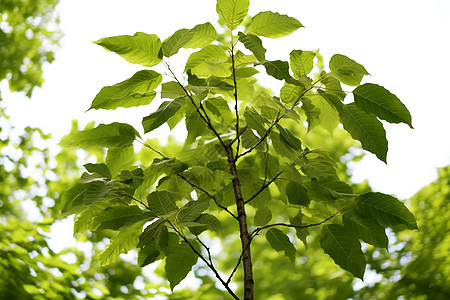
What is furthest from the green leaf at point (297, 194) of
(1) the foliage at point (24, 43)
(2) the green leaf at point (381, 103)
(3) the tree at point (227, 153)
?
(1) the foliage at point (24, 43)

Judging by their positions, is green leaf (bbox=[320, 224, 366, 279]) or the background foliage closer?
green leaf (bbox=[320, 224, 366, 279])

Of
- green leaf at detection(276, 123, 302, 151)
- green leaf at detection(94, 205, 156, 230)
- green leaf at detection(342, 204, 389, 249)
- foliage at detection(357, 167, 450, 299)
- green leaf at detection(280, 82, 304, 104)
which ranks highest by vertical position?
foliage at detection(357, 167, 450, 299)

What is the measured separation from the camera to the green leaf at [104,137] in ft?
2.77

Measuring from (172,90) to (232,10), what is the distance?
0.21 meters

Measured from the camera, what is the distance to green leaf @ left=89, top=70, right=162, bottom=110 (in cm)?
79

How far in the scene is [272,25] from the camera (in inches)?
32.3

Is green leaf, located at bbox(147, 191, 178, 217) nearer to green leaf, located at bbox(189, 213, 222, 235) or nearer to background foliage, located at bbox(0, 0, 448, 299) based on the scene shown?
green leaf, located at bbox(189, 213, 222, 235)

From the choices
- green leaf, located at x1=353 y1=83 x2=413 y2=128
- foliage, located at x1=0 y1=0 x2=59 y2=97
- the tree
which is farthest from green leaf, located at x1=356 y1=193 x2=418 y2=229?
foliage, located at x1=0 y1=0 x2=59 y2=97

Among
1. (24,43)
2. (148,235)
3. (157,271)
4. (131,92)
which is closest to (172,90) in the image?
(131,92)

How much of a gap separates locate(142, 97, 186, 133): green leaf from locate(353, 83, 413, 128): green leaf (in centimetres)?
35

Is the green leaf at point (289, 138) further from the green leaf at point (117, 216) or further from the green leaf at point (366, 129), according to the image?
the green leaf at point (117, 216)

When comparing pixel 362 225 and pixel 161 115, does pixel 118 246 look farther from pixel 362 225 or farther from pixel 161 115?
pixel 362 225

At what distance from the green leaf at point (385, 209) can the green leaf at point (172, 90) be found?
418mm

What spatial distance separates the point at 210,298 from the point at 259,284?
→ 307mm
